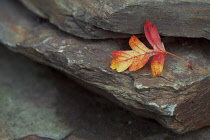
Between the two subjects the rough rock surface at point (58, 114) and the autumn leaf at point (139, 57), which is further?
the rough rock surface at point (58, 114)

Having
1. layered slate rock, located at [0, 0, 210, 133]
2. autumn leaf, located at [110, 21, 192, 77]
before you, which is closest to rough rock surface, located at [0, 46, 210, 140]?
layered slate rock, located at [0, 0, 210, 133]

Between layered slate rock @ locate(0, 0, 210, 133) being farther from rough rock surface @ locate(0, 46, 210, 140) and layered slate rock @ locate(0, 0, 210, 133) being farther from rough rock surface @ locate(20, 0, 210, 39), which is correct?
rough rock surface @ locate(0, 46, 210, 140)

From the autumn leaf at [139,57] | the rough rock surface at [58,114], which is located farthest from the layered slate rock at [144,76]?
the rough rock surface at [58,114]

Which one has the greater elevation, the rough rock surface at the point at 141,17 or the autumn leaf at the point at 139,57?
the rough rock surface at the point at 141,17

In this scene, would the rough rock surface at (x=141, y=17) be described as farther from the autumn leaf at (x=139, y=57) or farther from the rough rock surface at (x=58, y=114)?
the rough rock surface at (x=58, y=114)

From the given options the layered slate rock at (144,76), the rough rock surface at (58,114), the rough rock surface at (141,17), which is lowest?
the rough rock surface at (58,114)

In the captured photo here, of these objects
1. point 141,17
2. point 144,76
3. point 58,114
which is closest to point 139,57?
point 144,76

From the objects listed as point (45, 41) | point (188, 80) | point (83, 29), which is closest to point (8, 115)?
point (45, 41)
